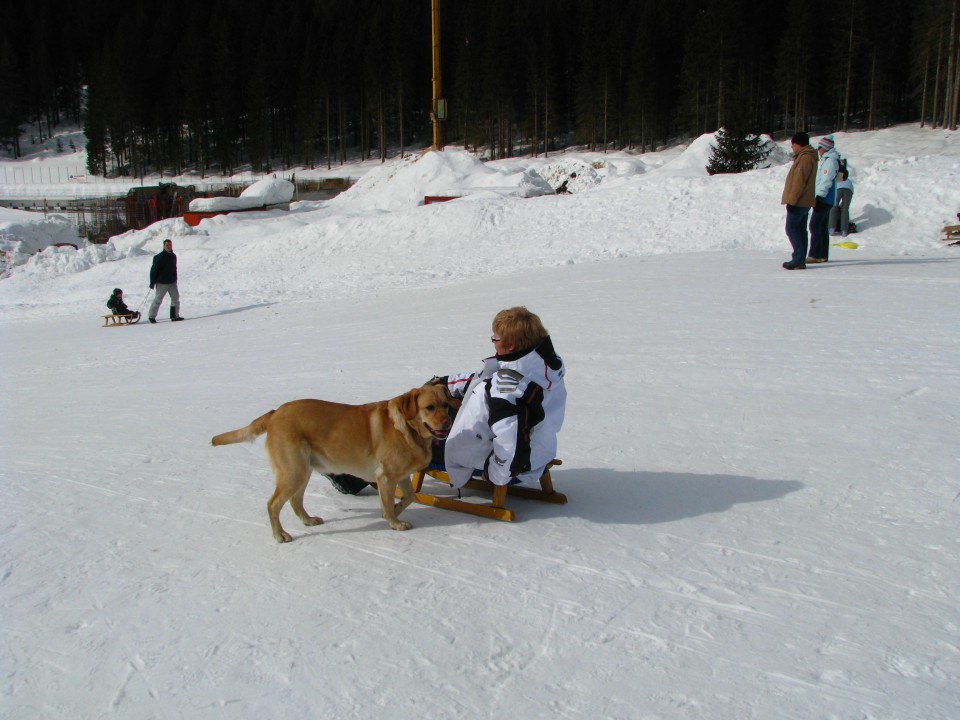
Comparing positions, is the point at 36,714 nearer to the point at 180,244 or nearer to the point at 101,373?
the point at 101,373

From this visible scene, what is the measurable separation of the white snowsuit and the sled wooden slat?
1227cm

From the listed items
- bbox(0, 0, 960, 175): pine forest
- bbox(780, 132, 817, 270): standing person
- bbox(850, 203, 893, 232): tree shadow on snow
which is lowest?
bbox(850, 203, 893, 232): tree shadow on snow

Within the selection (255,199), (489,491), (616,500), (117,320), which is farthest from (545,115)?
(616,500)

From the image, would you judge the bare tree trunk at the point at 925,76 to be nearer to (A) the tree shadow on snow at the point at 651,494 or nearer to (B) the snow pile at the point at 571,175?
(B) the snow pile at the point at 571,175

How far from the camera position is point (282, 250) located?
68.5 feet

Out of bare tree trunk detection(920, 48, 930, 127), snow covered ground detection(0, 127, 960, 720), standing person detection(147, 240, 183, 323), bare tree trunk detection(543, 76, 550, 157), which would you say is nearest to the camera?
snow covered ground detection(0, 127, 960, 720)

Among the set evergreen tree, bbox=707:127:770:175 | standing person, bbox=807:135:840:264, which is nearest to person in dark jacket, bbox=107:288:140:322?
standing person, bbox=807:135:840:264

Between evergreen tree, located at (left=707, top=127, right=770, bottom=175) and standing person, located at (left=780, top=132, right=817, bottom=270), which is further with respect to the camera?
evergreen tree, located at (left=707, top=127, right=770, bottom=175)

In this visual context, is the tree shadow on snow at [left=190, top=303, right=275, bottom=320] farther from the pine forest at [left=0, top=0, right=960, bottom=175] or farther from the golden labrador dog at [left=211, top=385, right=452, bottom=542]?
the pine forest at [left=0, top=0, right=960, bottom=175]

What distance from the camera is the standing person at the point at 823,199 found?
11.3m

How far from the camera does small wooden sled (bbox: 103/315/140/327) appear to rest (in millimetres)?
14570

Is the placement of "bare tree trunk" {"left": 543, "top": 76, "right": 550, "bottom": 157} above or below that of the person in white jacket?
above

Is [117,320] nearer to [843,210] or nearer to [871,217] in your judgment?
[843,210]

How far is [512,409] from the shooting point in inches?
154
